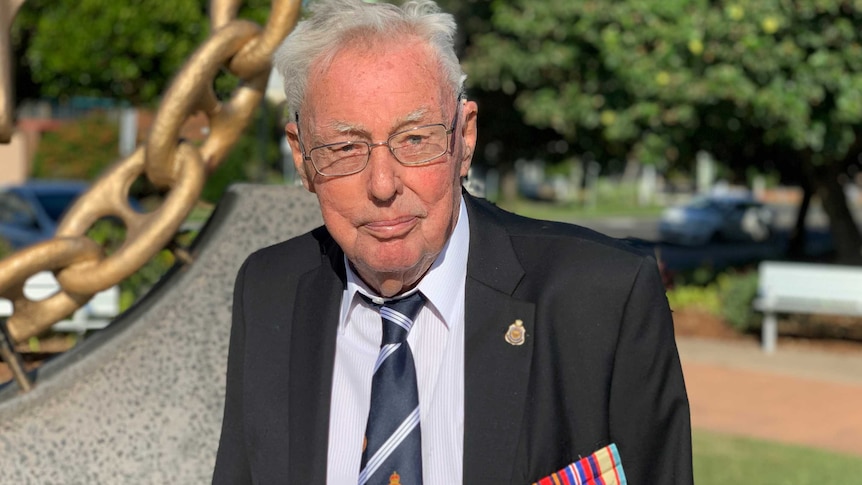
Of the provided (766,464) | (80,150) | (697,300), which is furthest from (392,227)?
(80,150)

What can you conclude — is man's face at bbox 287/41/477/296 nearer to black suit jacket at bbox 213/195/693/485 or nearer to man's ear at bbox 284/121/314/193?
man's ear at bbox 284/121/314/193

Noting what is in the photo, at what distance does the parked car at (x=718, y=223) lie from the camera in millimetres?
28531

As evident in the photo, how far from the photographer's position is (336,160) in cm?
184

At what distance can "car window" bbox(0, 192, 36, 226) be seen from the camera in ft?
43.9

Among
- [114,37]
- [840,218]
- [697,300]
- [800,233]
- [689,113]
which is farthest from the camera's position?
[800,233]

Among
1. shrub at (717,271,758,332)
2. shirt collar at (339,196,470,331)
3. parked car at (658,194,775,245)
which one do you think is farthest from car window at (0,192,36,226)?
parked car at (658,194,775,245)

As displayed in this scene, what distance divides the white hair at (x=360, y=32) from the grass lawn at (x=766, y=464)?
181 inches

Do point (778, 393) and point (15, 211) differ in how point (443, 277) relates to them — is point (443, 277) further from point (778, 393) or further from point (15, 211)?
point (15, 211)

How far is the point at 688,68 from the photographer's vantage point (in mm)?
10328

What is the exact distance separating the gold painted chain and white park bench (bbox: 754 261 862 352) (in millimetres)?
8359

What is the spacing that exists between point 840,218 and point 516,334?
1306cm

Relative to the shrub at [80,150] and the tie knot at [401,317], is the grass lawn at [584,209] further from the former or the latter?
the tie knot at [401,317]

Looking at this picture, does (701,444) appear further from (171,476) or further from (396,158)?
(396,158)

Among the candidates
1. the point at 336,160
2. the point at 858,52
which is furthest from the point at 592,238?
the point at 858,52
